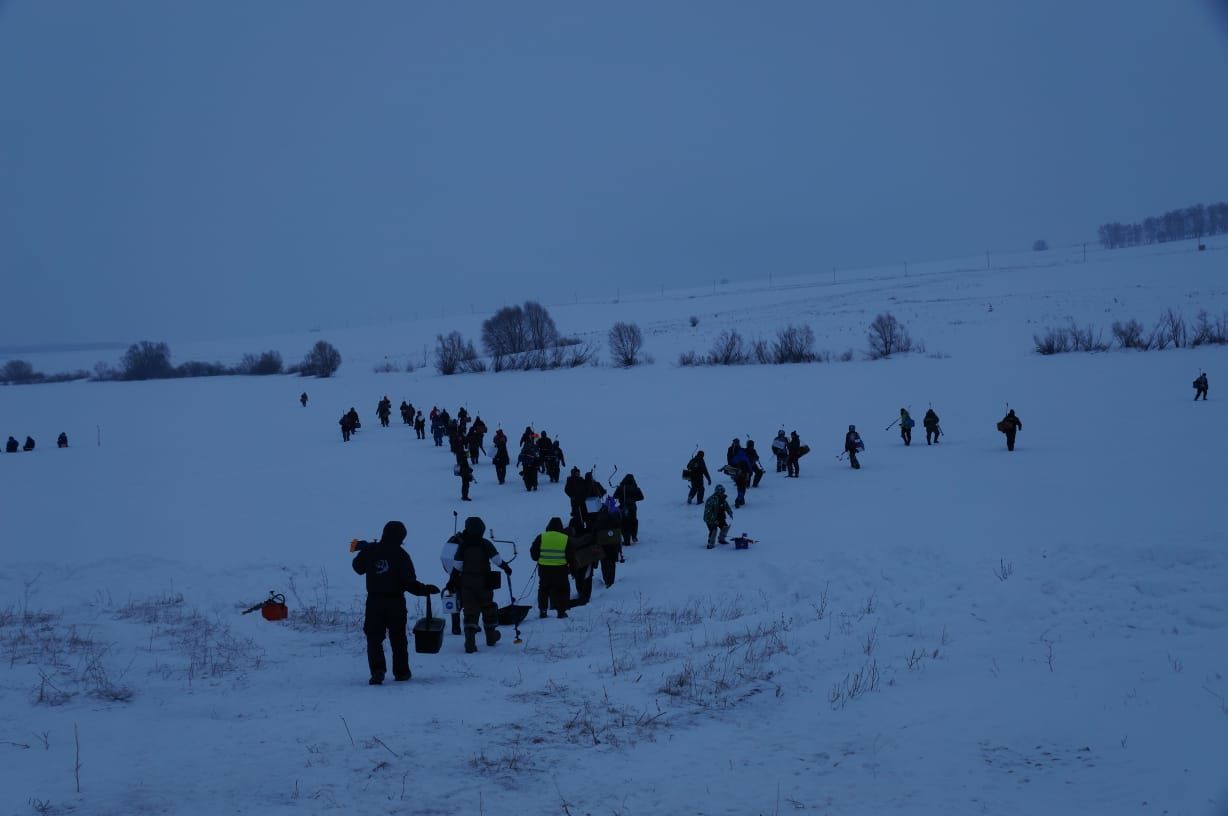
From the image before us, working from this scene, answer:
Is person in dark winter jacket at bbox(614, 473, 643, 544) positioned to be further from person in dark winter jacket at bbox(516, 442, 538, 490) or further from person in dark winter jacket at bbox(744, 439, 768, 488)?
person in dark winter jacket at bbox(516, 442, 538, 490)

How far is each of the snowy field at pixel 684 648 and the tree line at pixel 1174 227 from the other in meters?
160

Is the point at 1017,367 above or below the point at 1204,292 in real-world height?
below

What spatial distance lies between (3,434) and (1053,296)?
280 feet

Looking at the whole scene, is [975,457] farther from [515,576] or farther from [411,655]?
[411,655]

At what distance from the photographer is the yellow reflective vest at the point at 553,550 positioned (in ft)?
33.1

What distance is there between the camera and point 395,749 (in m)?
5.57

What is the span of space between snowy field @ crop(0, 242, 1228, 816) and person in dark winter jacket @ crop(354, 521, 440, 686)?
0.76 feet

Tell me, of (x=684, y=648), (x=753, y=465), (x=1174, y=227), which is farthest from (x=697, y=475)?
(x=1174, y=227)

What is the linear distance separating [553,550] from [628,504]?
527 centimetres

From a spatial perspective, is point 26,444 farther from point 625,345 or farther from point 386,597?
point 386,597

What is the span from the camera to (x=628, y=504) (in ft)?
50.0

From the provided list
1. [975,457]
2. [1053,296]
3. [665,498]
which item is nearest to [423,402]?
[665,498]

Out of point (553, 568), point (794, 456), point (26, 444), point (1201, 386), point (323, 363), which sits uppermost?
point (323, 363)

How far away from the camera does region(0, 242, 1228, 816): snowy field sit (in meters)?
5.01
